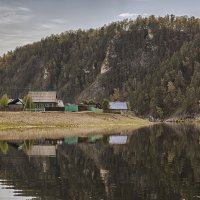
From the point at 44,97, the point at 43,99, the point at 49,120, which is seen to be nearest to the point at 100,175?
the point at 49,120

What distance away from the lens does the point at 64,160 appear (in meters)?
44.5

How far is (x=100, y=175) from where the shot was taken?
113 feet

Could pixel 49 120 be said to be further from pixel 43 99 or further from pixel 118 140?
pixel 43 99

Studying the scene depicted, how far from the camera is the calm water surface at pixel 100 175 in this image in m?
27.7

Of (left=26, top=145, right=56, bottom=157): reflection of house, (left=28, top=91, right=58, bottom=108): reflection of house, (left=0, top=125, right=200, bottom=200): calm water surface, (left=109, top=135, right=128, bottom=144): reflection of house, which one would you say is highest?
(left=28, top=91, right=58, bottom=108): reflection of house

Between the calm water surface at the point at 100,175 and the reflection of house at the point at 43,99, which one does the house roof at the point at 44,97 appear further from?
the calm water surface at the point at 100,175

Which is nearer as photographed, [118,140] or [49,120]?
[118,140]

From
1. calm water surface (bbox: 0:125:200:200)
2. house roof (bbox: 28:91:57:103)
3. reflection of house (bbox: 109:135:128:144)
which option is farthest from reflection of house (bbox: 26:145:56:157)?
house roof (bbox: 28:91:57:103)

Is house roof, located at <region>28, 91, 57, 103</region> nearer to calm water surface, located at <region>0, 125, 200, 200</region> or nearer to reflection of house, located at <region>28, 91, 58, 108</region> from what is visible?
reflection of house, located at <region>28, 91, 58, 108</region>

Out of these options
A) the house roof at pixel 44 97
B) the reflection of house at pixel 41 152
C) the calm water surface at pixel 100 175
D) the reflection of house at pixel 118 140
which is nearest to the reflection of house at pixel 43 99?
the house roof at pixel 44 97

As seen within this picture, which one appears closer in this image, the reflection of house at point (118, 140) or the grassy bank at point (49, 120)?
the reflection of house at point (118, 140)

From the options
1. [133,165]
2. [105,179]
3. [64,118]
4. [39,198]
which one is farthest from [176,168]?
[64,118]

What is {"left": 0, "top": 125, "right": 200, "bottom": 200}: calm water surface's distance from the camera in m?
27.7

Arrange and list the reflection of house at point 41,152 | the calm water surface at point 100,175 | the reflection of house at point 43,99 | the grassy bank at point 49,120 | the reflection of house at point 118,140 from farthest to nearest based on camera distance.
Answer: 1. the reflection of house at point 43,99
2. the grassy bank at point 49,120
3. the reflection of house at point 118,140
4. the reflection of house at point 41,152
5. the calm water surface at point 100,175
